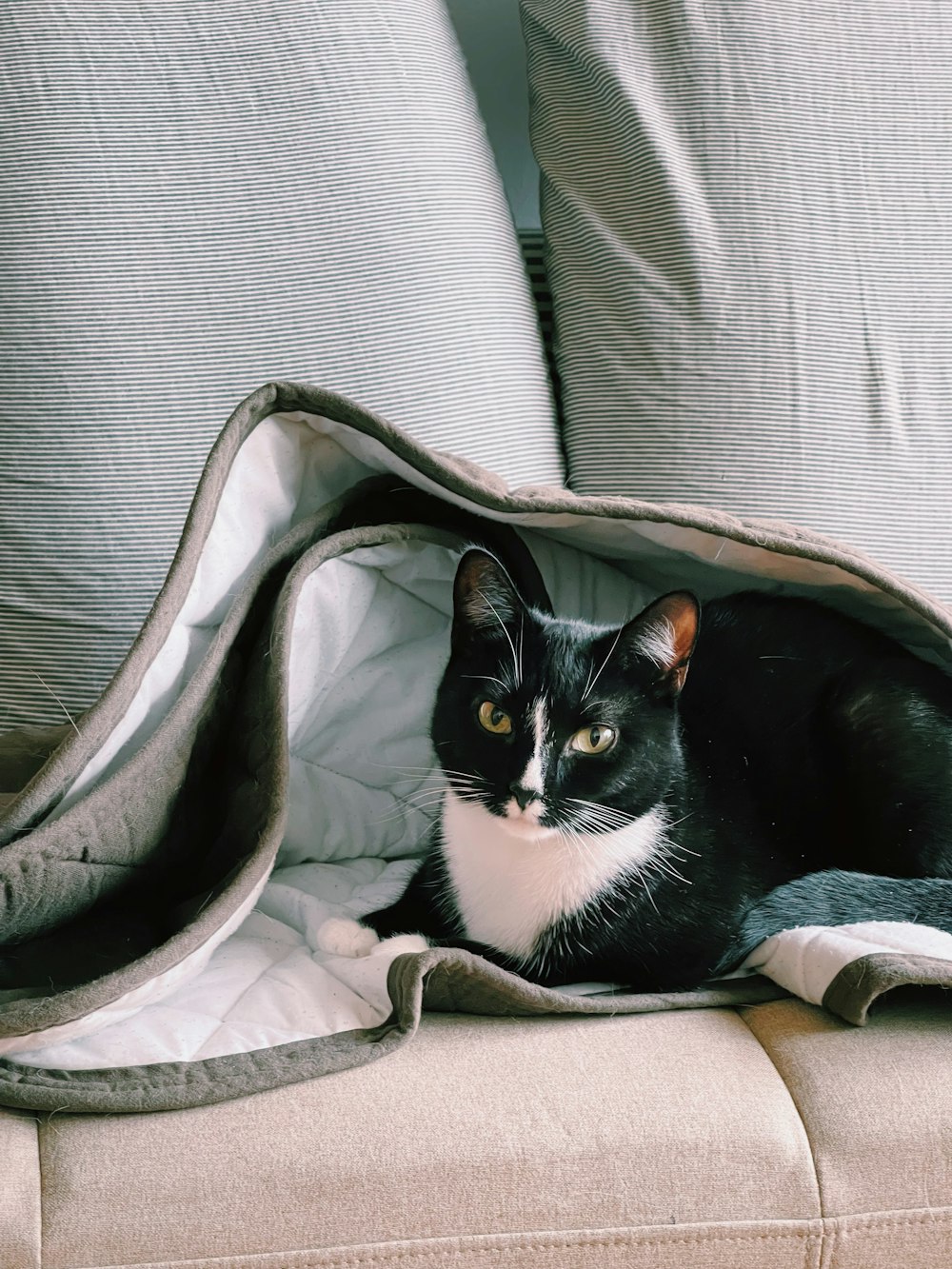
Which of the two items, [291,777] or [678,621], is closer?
[678,621]

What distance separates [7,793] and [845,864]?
2.57ft

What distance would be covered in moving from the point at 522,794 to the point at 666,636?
0.18 metres

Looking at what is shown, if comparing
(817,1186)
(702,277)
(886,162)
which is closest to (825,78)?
(886,162)

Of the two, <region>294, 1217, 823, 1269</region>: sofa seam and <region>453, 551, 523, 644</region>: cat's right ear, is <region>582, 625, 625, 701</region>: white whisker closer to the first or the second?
<region>453, 551, 523, 644</region>: cat's right ear

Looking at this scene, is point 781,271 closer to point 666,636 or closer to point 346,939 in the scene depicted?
point 666,636

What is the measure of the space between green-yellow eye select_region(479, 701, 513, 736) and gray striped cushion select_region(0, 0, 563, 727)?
14.6 inches

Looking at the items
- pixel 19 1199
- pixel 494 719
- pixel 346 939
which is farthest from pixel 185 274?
pixel 19 1199

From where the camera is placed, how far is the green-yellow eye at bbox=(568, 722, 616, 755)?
97 centimetres

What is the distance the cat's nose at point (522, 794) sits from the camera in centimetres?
94

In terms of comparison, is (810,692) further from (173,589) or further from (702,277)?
(173,589)

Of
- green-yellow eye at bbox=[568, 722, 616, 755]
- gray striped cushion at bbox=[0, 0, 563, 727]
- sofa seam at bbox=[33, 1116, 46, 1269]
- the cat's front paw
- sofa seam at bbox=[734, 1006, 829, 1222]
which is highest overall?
Result: gray striped cushion at bbox=[0, 0, 563, 727]

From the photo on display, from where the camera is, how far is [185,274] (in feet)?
3.92

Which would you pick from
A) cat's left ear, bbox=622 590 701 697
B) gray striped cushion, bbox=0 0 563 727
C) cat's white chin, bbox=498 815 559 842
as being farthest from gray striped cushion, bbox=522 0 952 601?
cat's white chin, bbox=498 815 559 842

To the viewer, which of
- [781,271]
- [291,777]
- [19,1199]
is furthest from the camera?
[781,271]
